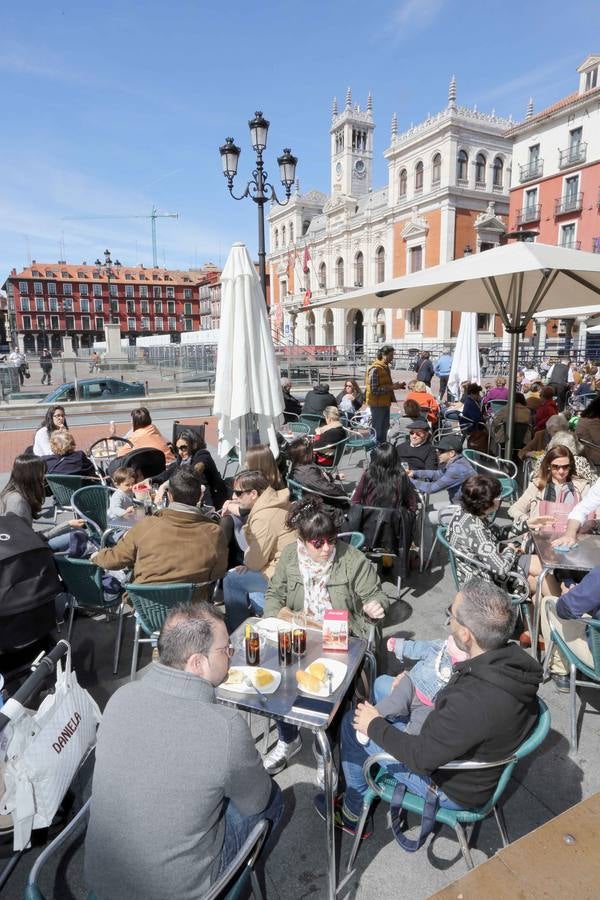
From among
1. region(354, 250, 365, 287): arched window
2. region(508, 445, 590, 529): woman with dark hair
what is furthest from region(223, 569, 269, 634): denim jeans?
region(354, 250, 365, 287): arched window

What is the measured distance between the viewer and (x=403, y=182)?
38.3 metres

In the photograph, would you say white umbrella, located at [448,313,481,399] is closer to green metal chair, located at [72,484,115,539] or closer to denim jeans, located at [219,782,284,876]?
green metal chair, located at [72,484,115,539]

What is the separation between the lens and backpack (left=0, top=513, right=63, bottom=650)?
2498mm

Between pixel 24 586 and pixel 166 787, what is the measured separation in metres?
1.63

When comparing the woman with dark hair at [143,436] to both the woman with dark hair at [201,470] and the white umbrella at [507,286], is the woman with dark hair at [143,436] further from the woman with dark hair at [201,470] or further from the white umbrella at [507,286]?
the white umbrella at [507,286]

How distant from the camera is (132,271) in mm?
80562

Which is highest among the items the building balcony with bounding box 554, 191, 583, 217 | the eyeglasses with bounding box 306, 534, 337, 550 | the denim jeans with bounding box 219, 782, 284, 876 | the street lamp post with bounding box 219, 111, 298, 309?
the building balcony with bounding box 554, 191, 583, 217

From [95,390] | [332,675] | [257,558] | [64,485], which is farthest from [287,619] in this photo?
[95,390]

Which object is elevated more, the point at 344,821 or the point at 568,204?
the point at 568,204

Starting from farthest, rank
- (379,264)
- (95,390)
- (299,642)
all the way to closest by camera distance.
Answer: (379,264)
(95,390)
(299,642)

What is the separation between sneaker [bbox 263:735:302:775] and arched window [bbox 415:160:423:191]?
133 ft

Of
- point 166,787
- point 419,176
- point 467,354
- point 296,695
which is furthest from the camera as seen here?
point 419,176

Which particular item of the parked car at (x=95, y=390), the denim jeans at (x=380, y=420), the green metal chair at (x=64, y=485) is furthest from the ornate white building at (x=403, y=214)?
the green metal chair at (x=64, y=485)

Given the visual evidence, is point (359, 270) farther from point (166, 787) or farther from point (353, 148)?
point (166, 787)
